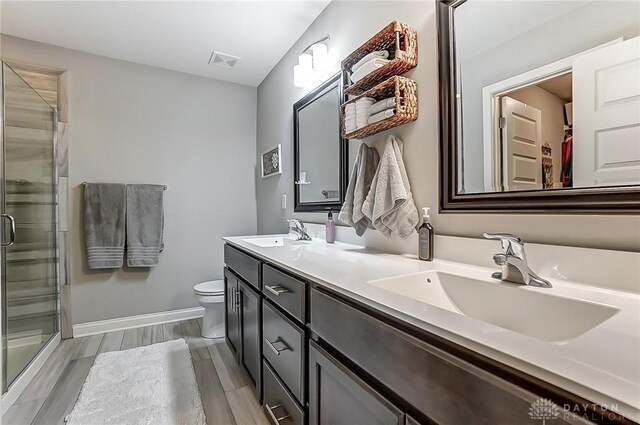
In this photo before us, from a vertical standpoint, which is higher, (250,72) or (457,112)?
(250,72)

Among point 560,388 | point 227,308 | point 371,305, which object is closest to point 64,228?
point 227,308

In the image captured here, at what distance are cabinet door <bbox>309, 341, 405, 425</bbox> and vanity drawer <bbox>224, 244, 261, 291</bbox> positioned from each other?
0.57 m

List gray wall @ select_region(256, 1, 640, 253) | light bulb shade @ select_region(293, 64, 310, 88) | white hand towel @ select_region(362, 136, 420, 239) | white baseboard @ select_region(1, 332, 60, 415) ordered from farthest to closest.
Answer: light bulb shade @ select_region(293, 64, 310, 88), white baseboard @ select_region(1, 332, 60, 415), white hand towel @ select_region(362, 136, 420, 239), gray wall @ select_region(256, 1, 640, 253)

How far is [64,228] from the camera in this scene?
2.33m

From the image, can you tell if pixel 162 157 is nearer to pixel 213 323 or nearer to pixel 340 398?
pixel 213 323

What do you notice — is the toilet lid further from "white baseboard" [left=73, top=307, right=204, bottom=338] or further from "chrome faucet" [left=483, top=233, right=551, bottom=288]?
"chrome faucet" [left=483, top=233, right=551, bottom=288]

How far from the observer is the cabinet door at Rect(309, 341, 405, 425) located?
651mm

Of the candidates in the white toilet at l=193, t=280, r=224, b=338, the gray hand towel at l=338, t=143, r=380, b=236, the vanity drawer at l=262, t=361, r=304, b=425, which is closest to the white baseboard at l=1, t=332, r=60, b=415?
the white toilet at l=193, t=280, r=224, b=338

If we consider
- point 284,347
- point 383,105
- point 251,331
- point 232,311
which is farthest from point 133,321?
point 383,105

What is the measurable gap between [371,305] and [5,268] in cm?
216

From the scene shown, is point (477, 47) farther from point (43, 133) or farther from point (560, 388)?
point (43, 133)

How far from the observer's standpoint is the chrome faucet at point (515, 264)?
763mm

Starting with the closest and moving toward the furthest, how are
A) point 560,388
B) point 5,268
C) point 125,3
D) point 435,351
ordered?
point 560,388, point 435,351, point 5,268, point 125,3

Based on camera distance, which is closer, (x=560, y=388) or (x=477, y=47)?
(x=560, y=388)
